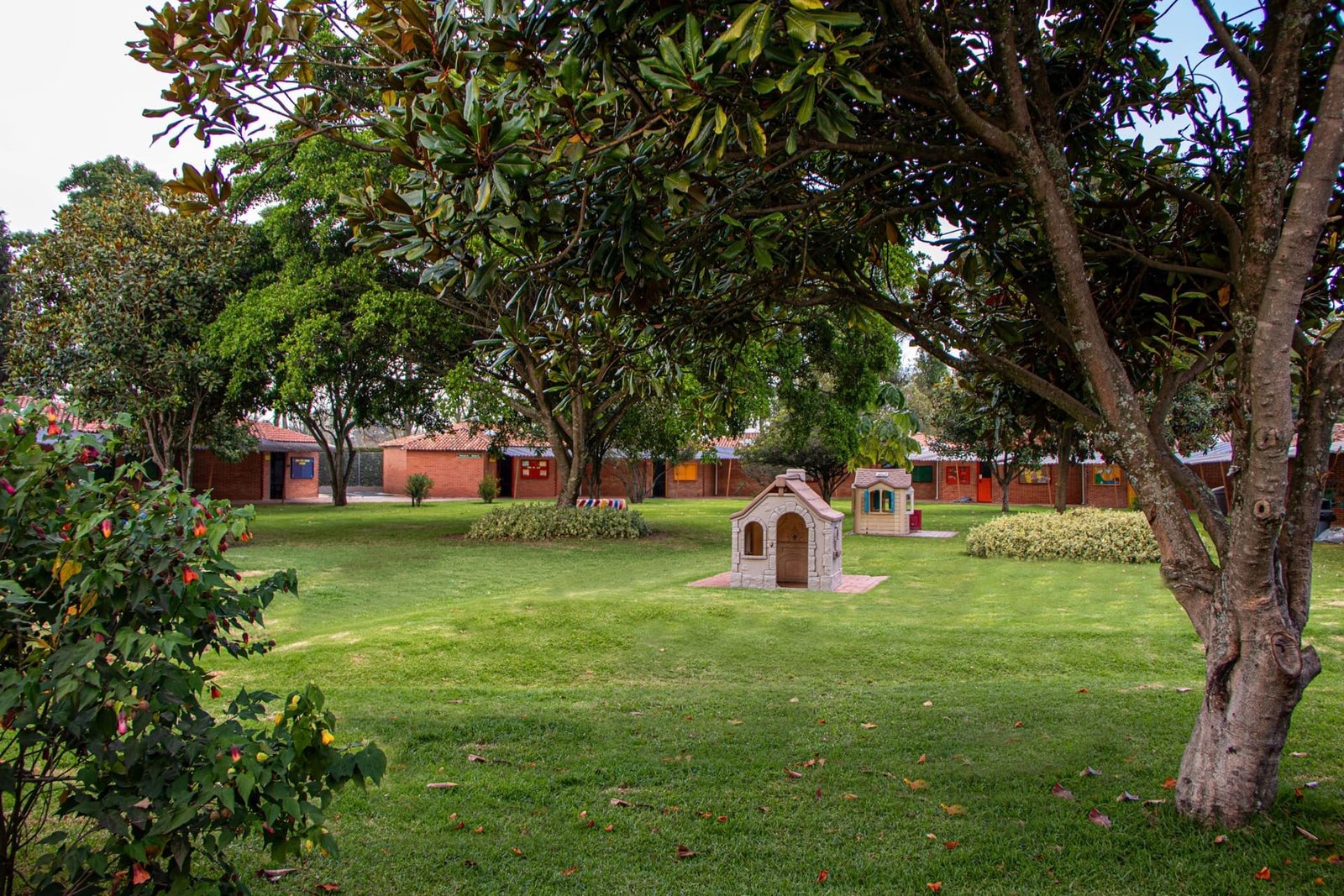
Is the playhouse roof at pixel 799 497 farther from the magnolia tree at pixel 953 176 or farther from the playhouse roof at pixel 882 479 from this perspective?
the playhouse roof at pixel 882 479

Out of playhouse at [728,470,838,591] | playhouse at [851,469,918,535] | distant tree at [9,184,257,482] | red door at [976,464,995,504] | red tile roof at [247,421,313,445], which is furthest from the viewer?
red door at [976,464,995,504]

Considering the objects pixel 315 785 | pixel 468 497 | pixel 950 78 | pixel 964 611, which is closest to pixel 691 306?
pixel 950 78

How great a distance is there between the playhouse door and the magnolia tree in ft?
26.0

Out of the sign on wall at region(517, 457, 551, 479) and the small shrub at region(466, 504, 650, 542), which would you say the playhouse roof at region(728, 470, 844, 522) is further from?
the sign on wall at region(517, 457, 551, 479)

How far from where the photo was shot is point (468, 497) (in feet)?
147

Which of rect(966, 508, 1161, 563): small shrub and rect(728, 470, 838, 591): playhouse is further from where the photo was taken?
rect(966, 508, 1161, 563): small shrub

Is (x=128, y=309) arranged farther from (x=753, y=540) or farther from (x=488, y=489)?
(x=488, y=489)

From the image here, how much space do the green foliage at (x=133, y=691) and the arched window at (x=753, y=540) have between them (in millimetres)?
10702

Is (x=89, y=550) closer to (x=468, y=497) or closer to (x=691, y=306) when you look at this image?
(x=691, y=306)

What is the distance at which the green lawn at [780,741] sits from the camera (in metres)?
3.58

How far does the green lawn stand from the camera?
3580 millimetres

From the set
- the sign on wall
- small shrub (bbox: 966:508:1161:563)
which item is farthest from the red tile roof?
small shrub (bbox: 966:508:1161:563)

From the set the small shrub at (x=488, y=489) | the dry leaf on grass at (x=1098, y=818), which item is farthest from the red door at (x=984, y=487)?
the dry leaf on grass at (x=1098, y=818)

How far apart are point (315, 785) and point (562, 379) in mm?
3269
